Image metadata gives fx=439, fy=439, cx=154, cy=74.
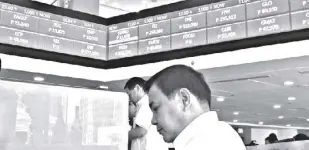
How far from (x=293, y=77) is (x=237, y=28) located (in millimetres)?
1942

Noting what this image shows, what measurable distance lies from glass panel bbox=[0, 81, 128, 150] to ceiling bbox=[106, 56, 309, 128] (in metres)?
2.66

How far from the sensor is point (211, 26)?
152 inches

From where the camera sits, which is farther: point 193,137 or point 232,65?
point 232,65

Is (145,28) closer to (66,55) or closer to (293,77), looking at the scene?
(66,55)

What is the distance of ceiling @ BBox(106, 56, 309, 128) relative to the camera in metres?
4.35

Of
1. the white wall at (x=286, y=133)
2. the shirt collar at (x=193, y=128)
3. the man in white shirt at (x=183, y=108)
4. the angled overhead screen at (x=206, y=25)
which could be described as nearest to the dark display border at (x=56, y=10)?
the angled overhead screen at (x=206, y=25)

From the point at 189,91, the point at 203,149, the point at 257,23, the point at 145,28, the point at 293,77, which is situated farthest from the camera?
the point at 293,77

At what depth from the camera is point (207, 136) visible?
1018 mm

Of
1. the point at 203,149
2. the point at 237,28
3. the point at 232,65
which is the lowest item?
the point at 203,149

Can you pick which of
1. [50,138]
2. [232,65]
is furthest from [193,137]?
[232,65]

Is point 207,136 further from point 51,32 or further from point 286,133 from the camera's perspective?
point 286,133

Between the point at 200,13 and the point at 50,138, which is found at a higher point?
the point at 200,13

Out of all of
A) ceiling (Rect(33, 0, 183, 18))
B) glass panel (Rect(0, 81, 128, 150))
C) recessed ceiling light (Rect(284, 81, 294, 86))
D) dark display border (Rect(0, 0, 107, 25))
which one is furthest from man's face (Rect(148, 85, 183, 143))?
ceiling (Rect(33, 0, 183, 18))

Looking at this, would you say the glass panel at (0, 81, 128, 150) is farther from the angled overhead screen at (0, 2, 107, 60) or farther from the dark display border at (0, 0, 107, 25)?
the dark display border at (0, 0, 107, 25)
